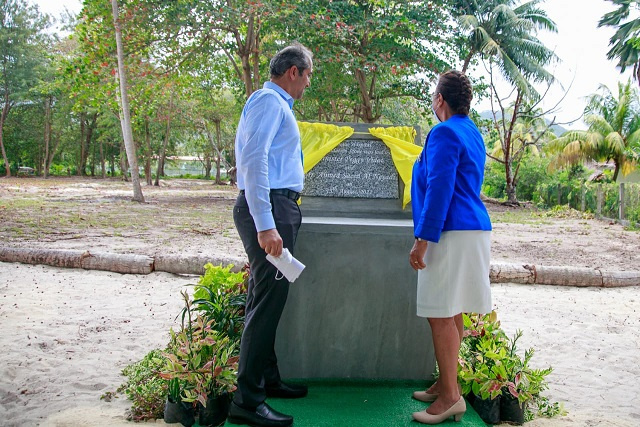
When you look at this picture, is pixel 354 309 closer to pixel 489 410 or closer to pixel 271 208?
pixel 489 410

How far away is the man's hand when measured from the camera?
2420 mm

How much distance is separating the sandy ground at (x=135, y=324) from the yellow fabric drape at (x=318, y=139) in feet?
6.38

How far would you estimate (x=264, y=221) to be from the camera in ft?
7.91

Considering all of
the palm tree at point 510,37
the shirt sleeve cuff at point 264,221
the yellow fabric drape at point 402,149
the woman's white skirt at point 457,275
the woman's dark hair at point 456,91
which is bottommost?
the woman's white skirt at point 457,275

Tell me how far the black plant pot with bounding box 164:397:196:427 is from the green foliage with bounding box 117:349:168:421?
0.12 m

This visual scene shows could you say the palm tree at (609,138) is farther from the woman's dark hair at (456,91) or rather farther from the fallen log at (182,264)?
the woman's dark hair at (456,91)

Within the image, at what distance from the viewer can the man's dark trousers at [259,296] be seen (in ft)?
8.49

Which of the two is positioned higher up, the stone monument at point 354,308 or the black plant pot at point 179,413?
the stone monument at point 354,308

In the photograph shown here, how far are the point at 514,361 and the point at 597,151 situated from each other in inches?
874

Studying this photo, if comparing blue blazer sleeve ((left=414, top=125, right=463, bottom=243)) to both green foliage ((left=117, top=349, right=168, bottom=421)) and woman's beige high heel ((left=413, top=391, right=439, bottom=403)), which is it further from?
green foliage ((left=117, top=349, right=168, bottom=421))

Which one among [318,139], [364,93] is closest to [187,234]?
[318,139]

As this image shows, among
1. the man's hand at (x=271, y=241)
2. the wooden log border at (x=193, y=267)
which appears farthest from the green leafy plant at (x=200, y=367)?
the wooden log border at (x=193, y=267)

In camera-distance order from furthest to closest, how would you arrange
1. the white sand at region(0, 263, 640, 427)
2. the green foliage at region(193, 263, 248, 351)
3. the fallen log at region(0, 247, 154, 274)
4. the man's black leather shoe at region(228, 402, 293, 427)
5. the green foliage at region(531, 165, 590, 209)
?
the green foliage at region(531, 165, 590, 209), the fallen log at region(0, 247, 154, 274), the green foliage at region(193, 263, 248, 351), the white sand at region(0, 263, 640, 427), the man's black leather shoe at region(228, 402, 293, 427)

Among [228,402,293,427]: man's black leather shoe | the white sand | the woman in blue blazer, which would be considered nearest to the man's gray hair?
the woman in blue blazer
